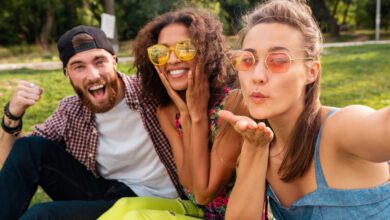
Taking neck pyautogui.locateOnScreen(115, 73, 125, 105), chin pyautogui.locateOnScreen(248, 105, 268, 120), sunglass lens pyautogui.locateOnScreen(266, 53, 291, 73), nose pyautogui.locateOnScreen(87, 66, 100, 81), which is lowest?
neck pyautogui.locateOnScreen(115, 73, 125, 105)

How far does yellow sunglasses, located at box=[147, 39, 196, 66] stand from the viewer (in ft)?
9.22

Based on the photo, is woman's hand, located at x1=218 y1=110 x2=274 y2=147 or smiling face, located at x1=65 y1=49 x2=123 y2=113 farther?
smiling face, located at x1=65 y1=49 x2=123 y2=113

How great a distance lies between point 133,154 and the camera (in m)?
3.16

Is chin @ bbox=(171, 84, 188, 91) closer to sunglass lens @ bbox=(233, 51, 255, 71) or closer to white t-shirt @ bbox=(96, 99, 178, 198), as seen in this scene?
white t-shirt @ bbox=(96, 99, 178, 198)

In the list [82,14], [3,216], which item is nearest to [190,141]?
[3,216]

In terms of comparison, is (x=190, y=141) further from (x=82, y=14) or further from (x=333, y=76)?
(x=82, y=14)

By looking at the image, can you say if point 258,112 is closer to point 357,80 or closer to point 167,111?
point 167,111

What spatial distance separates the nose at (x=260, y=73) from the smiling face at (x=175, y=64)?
857 millimetres

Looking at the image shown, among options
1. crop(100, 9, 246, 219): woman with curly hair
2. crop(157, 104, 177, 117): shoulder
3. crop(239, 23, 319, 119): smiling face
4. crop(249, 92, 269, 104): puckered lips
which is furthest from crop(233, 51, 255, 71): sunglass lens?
crop(157, 104, 177, 117): shoulder

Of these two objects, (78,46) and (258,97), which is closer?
(258,97)

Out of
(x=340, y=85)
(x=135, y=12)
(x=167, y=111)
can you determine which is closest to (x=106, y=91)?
(x=167, y=111)

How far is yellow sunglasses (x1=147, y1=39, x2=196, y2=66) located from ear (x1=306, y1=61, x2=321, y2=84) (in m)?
0.92

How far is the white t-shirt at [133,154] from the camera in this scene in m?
3.16

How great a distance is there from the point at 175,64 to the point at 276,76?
972mm
